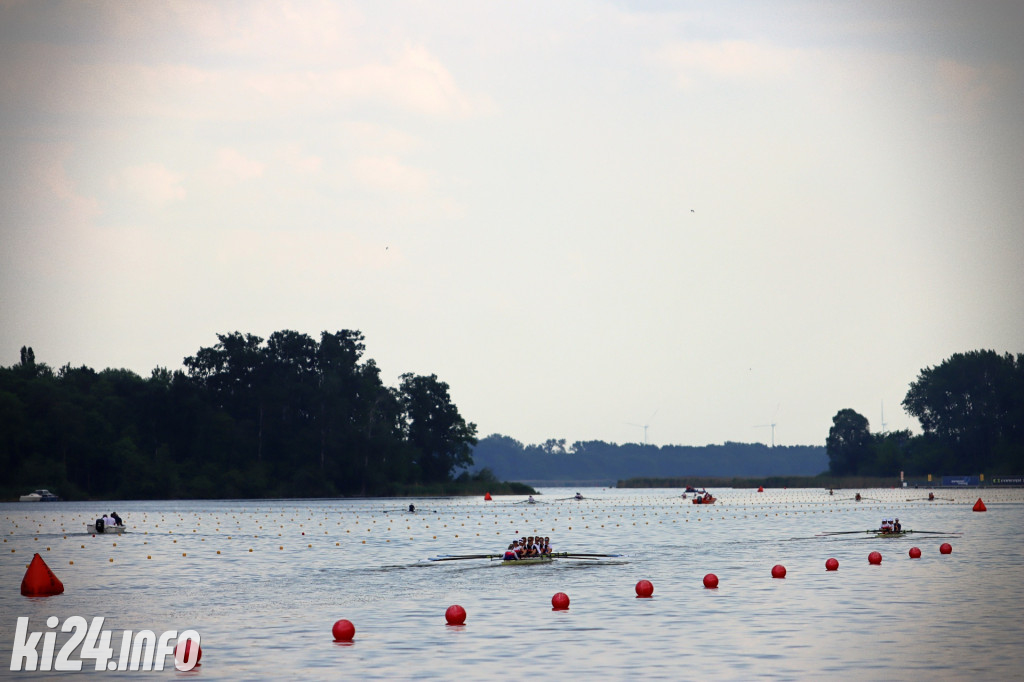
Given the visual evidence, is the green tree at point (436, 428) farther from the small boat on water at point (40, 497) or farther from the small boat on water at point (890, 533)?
the small boat on water at point (890, 533)

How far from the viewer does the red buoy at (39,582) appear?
1300 inches

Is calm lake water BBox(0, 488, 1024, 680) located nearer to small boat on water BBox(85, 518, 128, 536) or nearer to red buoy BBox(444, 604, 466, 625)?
red buoy BBox(444, 604, 466, 625)

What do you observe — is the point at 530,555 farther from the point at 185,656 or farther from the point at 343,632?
the point at 185,656

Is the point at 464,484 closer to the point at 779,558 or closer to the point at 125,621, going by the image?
the point at 779,558

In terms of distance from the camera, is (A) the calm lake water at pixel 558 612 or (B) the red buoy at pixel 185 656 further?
(A) the calm lake water at pixel 558 612

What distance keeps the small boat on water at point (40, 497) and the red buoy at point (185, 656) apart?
10976 cm

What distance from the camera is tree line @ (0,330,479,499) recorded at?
13650cm

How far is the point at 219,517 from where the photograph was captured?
87312 millimetres

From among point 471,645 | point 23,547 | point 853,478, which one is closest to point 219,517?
point 23,547

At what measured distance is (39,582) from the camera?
33.3 meters

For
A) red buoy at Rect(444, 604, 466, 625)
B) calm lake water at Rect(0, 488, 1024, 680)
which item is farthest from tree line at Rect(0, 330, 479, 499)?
red buoy at Rect(444, 604, 466, 625)

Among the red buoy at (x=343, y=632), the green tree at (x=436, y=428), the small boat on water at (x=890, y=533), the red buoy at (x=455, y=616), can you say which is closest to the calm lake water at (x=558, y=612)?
the red buoy at (x=343, y=632)

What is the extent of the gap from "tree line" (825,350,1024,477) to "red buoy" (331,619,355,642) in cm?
16995

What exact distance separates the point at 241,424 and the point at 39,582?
120m
